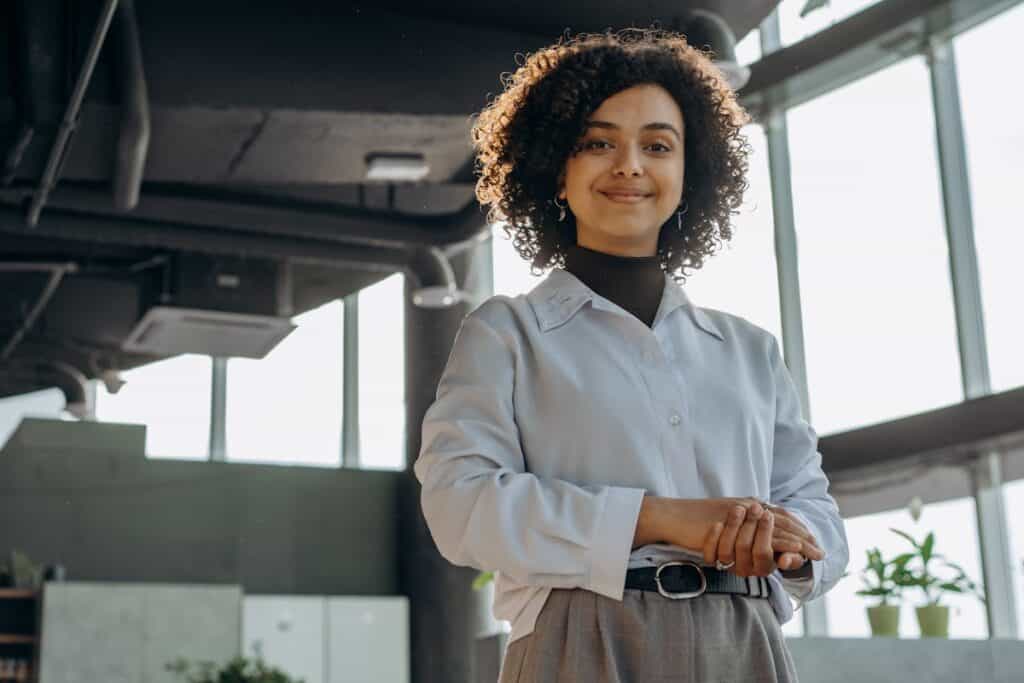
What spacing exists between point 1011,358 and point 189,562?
5.86 m

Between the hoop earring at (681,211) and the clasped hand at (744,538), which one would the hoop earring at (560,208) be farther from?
the clasped hand at (744,538)

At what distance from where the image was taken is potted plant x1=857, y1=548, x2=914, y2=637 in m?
4.75

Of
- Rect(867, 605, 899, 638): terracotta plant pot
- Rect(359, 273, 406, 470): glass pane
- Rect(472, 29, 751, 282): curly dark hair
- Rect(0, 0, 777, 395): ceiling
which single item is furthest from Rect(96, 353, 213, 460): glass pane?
Rect(472, 29, 751, 282): curly dark hair

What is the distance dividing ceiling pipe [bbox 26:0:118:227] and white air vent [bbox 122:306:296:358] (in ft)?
4.33

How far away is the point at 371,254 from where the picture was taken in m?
8.12

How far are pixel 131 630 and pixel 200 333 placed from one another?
2.27 meters

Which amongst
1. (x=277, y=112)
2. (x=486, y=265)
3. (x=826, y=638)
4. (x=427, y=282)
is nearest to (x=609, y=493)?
(x=826, y=638)

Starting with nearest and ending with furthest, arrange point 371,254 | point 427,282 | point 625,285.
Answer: point 625,285, point 427,282, point 371,254

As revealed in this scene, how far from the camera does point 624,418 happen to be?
1046 millimetres

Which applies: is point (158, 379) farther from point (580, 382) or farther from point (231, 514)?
point (580, 382)

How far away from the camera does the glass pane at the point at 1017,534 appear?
6.14 metres

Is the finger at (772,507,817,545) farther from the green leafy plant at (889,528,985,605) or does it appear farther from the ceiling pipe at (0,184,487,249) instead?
the ceiling pipe at (0,184,487,249)

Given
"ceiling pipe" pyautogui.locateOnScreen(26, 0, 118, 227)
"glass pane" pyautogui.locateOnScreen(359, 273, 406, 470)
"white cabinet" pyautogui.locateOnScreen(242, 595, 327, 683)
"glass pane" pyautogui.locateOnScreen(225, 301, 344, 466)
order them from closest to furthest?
"ceiling pipe" pyautogui.locateOnScreen(26, 0, 118, 227)
"glass pane" pyautogui.locateOnScreen(225, 301, 344, 466)
"glass pane" pyautogui.locateOnScreen(359, 273, 406, 470)
"white cabinet" pyautogui.locateOnScreen(242, 595, 327, 683)

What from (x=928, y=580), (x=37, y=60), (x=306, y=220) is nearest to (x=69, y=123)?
(x=37, y=60)
